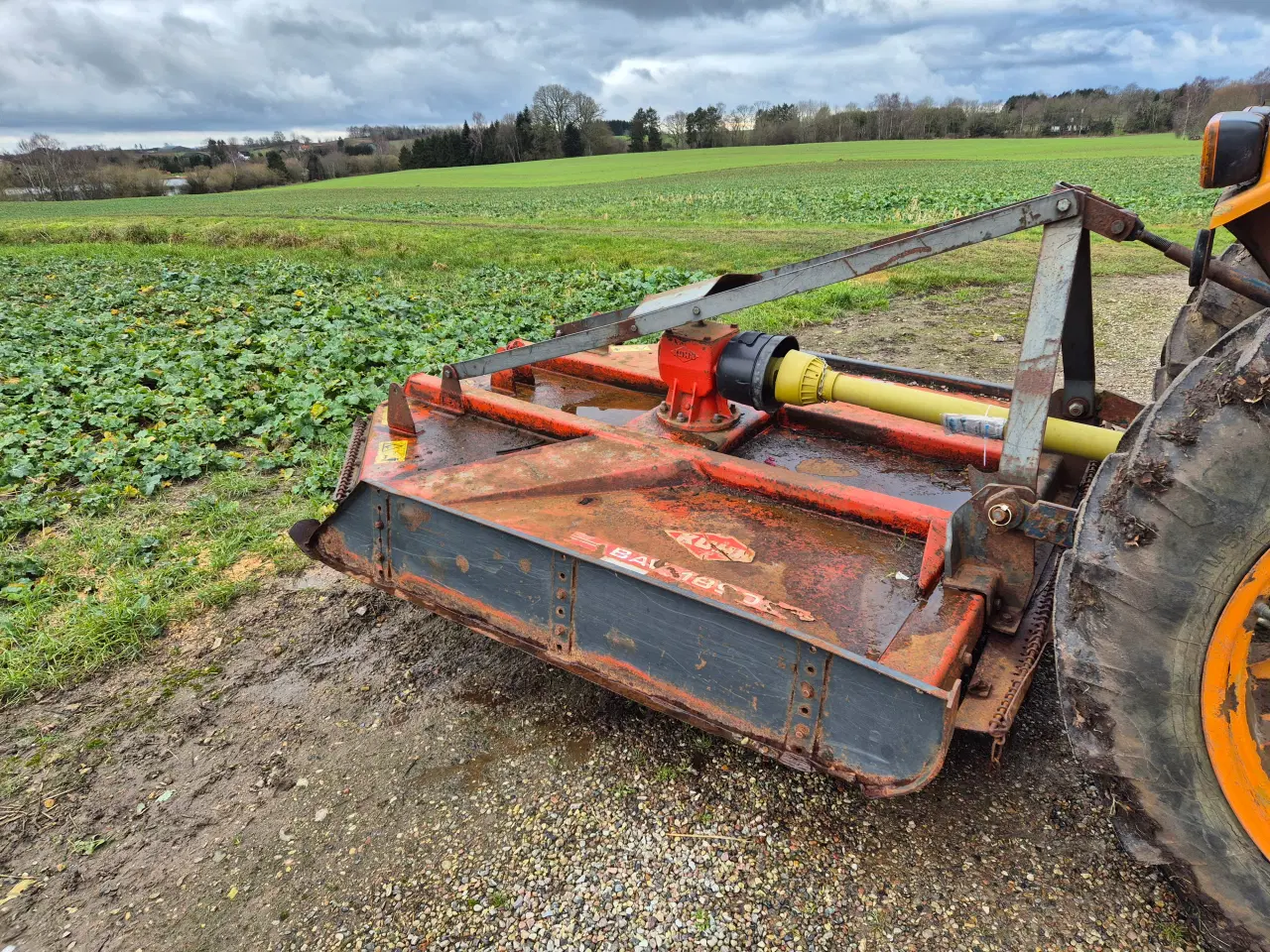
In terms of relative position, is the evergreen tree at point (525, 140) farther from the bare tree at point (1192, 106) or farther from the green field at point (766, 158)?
the bare tree at point (1192, 106)

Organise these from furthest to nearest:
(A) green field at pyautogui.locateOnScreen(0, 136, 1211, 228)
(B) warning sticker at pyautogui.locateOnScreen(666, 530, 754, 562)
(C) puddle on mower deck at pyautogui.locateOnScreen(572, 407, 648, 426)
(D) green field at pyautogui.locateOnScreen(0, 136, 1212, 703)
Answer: (A) green field at pyautogui.locateOnScreen(0, 136, 1211, 228)
(D) green field at pyautogui.locateOnScreen(0, 136, 1212, 703)
(C) puddle on mower deck at pyautogui.locateOnScreen(572, 407, 648, 426)
(B) warning sticker at pyautogui.locateOnScreen(666, 530, 754, 562)

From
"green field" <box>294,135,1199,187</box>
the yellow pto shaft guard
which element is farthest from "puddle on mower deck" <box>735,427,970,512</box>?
"green field" <box>294,135,1199,187</box>

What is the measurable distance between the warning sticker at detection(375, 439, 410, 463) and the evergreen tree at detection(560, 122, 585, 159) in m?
64.0

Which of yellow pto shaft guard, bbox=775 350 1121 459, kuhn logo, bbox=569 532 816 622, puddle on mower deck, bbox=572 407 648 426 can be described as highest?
yellow pto shaft guard, bbox=775 350 1121 459

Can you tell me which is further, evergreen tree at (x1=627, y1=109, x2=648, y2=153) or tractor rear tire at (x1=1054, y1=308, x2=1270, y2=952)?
evergreen tree at (x1=627, y1=109, x2=648, y2=153)

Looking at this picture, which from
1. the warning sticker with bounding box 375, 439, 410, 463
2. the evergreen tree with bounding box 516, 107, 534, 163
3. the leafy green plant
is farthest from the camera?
the evergreen tree with bounding box 516, 107, 534, 163

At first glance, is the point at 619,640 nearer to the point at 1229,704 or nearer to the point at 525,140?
the point at 1229,704

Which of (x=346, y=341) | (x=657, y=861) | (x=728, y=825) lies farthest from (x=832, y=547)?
(x=346, y=341)

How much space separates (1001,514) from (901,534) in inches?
22.4

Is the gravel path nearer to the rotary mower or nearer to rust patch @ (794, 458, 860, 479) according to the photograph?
the rotary mower

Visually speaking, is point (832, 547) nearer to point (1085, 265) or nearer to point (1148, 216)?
point (1085, 265)

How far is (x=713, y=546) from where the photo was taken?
9.01ft

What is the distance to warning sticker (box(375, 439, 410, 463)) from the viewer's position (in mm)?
3438

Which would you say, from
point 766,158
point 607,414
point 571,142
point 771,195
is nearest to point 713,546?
point 607,414
